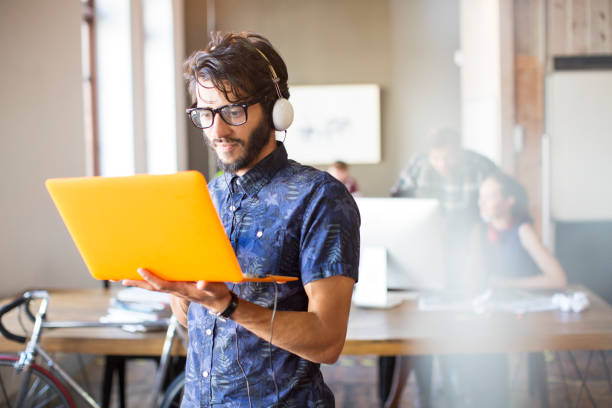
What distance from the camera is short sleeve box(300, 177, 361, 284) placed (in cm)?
107

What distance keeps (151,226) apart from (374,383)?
9.81ft

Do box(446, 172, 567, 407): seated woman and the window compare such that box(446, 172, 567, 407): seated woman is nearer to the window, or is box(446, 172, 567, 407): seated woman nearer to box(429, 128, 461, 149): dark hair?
box(429, 128, 461, 149): dark hair

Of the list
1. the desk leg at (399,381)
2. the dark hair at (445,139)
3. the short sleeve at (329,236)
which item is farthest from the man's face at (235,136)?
the dark hair at (445,139)

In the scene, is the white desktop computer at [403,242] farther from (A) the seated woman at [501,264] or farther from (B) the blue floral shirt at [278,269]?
(B) the blue floral shirt at [278,269]

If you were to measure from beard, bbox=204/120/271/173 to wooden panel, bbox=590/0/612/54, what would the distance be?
4083 mm

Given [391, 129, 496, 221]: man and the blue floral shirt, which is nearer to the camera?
the blue floral shirt

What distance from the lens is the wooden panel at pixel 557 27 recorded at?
4.60 m

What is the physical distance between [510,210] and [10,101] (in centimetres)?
242

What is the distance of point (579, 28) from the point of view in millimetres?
4578

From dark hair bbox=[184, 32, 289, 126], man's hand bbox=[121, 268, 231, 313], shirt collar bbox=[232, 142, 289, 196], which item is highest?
dark hair bbox=[184, 32, 289, 126]

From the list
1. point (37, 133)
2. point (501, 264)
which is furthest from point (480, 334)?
point (37, 133)

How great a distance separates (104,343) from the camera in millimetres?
2170

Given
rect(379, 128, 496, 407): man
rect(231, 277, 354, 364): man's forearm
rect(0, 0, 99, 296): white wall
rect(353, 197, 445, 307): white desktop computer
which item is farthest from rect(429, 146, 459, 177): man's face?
rect(231, 277, 354, 364): man's forearm

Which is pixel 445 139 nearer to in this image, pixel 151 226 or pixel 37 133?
pixel 37 133
